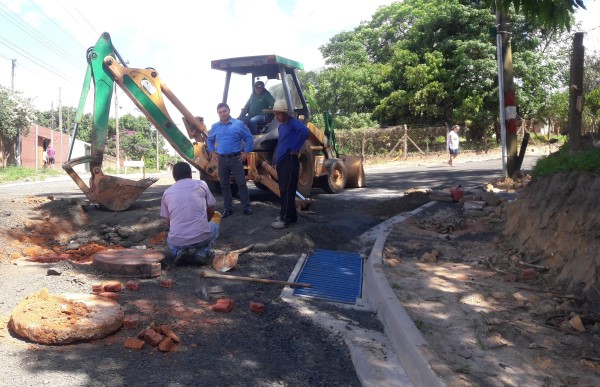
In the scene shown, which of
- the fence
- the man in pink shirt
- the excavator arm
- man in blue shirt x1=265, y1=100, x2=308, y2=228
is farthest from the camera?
the fence

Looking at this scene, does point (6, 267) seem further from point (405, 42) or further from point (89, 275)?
point (405, 42)

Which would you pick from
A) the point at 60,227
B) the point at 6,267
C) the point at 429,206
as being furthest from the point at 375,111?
the point at 6,267

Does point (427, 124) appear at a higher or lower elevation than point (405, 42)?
lower

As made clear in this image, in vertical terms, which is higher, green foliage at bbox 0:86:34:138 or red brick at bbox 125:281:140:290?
green foliage at bbox 0:86:34:138

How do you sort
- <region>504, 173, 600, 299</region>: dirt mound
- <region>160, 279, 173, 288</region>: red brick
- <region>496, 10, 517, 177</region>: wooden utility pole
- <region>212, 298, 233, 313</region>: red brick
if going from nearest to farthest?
<region>212, 298, 233, 313</region>: red brick → <region>504, 173, 600, 299</region>: dirt mound → <region>160, 279, 173, 288</region>: red brick → <region>496, 10, 517, 177</region>: wooden utility pole

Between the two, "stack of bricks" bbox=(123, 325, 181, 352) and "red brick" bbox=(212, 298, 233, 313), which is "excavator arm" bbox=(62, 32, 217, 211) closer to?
"red brick" bbox=(212, 298, 233, 313)

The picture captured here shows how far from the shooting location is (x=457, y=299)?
195 inches

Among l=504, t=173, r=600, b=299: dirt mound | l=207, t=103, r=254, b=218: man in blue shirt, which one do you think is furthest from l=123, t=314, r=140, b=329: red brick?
l=207, t=103, r=254, b=218: man in blue shirt

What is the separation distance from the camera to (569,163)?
21.0 ft

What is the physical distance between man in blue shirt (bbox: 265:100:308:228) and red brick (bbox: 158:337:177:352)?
149 inches

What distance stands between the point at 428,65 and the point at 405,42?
338 cm

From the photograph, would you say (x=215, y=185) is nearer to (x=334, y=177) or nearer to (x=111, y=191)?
(x=111, y=191)

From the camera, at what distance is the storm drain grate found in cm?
538

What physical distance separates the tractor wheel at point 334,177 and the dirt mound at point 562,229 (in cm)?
523
